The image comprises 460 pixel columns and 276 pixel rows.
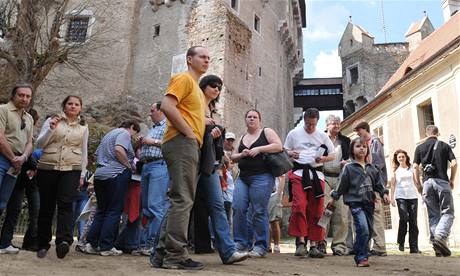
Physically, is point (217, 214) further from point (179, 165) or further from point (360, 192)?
point (360, 192)

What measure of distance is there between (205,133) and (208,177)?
42 cm

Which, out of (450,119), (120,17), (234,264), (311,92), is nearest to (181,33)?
(120,17)

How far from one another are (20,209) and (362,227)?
3.79 m

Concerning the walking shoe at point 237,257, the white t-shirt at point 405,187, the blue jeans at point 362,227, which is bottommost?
the walking shoe at point 237,257

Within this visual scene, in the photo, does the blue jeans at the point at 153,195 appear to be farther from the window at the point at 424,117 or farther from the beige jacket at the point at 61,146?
the window at the point at 424,117

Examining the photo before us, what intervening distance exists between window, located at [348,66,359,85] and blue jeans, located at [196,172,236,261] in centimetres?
3610

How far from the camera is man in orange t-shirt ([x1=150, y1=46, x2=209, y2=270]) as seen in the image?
3.40 meters

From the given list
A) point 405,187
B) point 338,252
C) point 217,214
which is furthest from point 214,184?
point 405,187

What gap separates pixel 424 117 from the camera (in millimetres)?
14891

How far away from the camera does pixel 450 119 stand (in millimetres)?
12945

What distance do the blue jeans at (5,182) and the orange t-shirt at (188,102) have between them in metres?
1.86

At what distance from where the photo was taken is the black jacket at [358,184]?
4.34 meters

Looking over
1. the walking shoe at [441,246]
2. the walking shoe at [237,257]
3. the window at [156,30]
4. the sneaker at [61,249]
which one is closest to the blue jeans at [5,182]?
the sneaker at [61,249]

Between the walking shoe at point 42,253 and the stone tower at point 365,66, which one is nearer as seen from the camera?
the walking shoe at point 42,253
